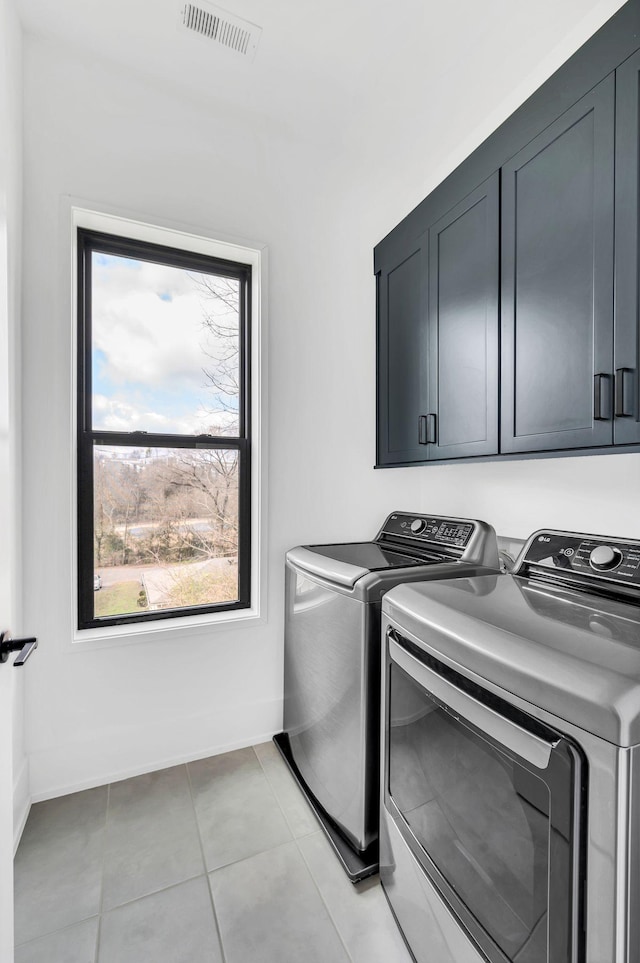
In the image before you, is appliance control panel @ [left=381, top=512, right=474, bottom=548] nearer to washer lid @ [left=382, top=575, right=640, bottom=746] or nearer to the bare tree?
washer lid @ [left=382, top=575, right=640, bottom=746]

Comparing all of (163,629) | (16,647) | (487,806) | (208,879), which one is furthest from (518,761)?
(163,629)

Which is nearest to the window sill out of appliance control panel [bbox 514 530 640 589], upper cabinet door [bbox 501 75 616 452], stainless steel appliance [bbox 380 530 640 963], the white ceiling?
stainless steel appliance [bbox 380 530 640 963]

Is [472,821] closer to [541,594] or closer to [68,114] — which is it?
[541,594]

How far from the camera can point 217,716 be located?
1.96 metres

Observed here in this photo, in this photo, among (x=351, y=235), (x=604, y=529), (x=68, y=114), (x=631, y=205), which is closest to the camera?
(x=631, y=205)

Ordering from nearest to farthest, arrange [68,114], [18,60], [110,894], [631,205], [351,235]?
[631,205] < [110,894] < [18,60] < [68,114] < [351,235]

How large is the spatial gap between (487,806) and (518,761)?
0.18 meters

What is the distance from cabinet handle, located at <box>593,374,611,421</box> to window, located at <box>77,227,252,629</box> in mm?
1446

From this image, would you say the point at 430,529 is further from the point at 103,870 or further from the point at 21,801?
the point at 21,801

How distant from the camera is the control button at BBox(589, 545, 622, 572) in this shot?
1.18 metres

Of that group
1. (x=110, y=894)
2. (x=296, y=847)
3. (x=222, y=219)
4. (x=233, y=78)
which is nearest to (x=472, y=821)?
(x=296, y=847)

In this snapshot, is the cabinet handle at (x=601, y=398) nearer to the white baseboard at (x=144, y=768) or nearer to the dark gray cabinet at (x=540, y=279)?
the dark gray cabinet at (x=540, y=279)

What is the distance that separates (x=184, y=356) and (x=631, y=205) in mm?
1694

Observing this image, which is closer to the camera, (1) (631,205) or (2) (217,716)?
(1) (631,205)
